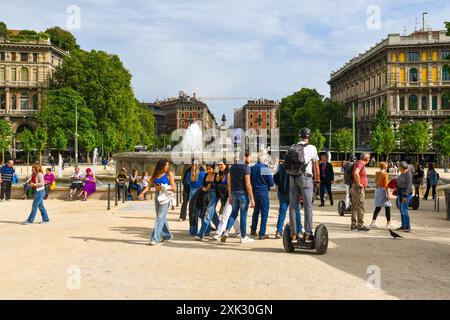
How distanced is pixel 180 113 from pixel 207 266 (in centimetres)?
17266

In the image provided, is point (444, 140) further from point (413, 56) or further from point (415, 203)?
point (415, 203)

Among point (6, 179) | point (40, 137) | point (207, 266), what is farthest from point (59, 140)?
point (207, 266)

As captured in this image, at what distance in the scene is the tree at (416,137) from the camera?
219 ft

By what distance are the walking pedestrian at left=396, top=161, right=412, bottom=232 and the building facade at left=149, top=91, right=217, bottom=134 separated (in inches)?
6427

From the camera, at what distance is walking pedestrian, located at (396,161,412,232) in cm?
1281

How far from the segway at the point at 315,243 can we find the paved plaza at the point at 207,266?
0.15m

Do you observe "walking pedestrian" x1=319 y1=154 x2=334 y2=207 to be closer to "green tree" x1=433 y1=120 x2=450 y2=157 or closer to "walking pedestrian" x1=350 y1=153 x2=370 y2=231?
→ "walking pedestrian" x1=350 y1=153 x2=370 y2=231

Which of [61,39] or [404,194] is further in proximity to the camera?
[61,39]

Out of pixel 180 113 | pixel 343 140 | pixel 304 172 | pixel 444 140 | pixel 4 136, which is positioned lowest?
pixel 304 172

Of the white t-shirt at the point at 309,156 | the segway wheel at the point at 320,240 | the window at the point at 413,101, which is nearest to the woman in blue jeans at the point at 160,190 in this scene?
the white t-shirt at the point at 309,156

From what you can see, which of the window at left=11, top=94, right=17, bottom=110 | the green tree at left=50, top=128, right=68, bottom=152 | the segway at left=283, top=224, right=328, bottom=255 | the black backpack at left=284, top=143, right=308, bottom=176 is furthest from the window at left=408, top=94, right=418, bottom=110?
the black backpack at left=284, top=143, right=308, bottom=176

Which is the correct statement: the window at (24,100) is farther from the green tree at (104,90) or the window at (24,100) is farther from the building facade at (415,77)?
the building facade at (415,77)

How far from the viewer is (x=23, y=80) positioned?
3246 inches
